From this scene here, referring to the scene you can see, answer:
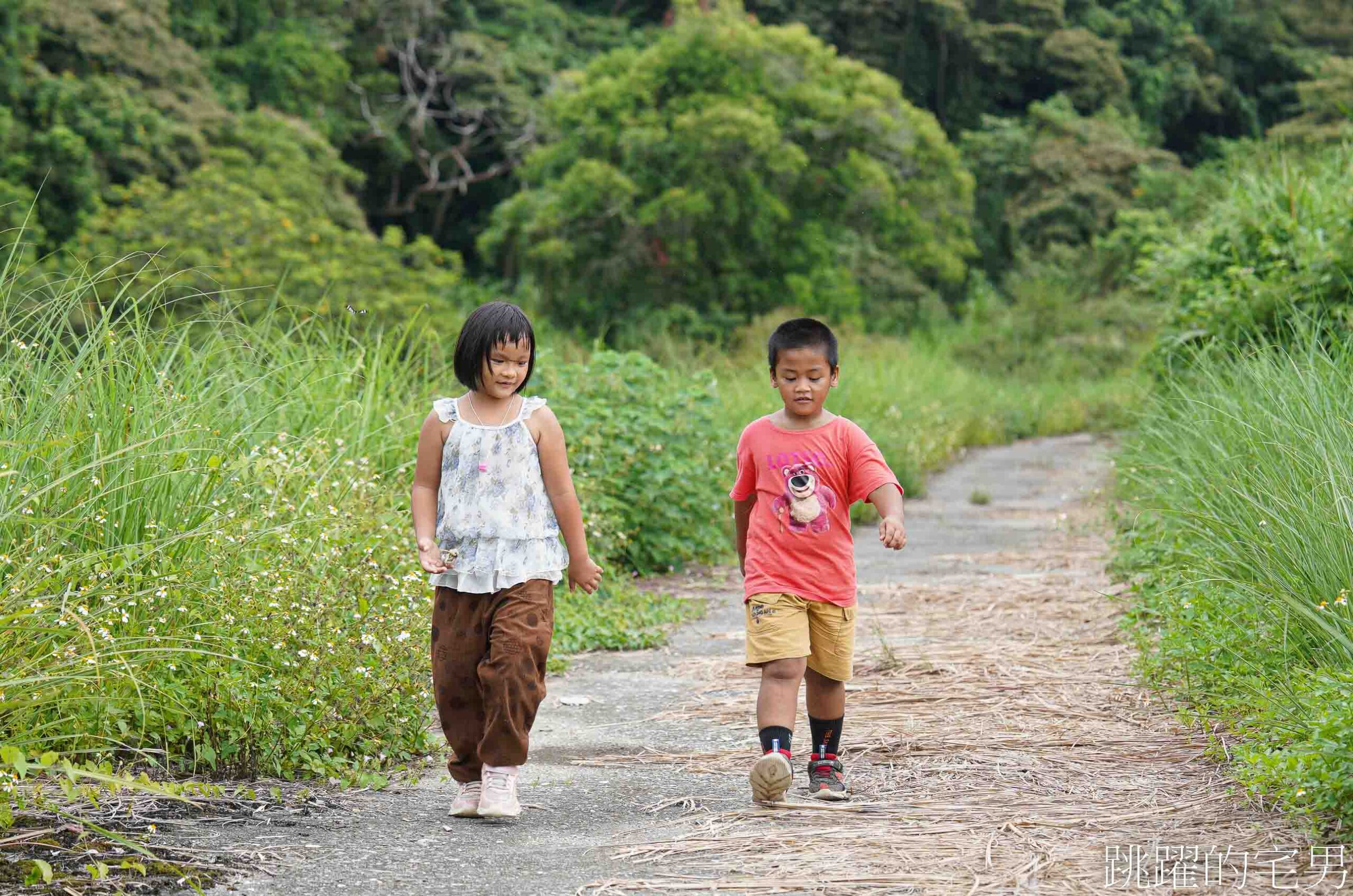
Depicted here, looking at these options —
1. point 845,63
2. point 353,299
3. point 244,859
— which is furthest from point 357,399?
point 845,63

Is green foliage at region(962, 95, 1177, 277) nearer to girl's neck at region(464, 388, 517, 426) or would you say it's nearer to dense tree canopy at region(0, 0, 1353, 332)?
dense tree canopy at region(0, 0, 1353, 332)

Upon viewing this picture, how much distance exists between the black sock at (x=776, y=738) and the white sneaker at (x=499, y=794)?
0.71m

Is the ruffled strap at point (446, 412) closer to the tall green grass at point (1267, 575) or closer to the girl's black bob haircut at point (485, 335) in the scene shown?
the girl's black bob haircut at point (485, 335)

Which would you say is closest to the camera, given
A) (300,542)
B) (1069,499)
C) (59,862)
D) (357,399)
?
(59,862)

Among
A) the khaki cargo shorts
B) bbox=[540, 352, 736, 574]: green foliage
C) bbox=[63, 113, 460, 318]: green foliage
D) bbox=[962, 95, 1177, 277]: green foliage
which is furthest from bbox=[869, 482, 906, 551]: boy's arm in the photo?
bbox=[962, 95, 1177, 277]: green foliage

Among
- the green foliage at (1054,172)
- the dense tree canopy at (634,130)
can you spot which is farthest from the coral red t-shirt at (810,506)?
the green foliage at (1054,172)

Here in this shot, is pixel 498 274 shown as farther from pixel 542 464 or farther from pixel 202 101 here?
pixel 542 464

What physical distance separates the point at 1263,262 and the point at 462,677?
6849 mm

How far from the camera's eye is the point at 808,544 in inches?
162

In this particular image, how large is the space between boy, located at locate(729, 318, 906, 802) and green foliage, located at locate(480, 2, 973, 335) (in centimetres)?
2117

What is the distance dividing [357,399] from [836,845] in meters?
3.89

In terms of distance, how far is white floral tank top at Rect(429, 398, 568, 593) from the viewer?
398cm

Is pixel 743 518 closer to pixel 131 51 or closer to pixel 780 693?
pixel 780 693

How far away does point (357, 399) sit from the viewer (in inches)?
264
